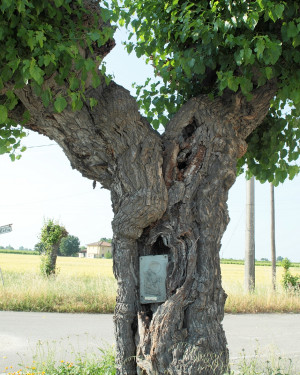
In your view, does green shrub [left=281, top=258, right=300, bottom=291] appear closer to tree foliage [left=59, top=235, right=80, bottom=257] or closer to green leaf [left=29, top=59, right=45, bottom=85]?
green leaf [left=29, top=59, right=45, bottom=85]

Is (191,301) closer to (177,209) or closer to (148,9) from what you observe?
(177,209)

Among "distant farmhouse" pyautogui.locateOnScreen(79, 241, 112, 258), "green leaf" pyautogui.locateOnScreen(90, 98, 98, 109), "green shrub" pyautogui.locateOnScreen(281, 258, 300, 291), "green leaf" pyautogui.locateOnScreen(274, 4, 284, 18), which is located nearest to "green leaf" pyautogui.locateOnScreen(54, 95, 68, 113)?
"green leaf" pyautogui.locateOnScreen(90, 98, 98, 109)

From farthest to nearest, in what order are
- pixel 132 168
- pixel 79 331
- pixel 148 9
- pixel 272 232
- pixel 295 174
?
pixel 272 232, pixel 79 331, pixel 295 174, pixel 148 9, pixel 132 168

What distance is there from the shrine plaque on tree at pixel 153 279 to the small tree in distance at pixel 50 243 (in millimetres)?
14386

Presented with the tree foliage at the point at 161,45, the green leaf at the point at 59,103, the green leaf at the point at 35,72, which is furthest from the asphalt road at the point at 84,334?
the green leaf at the point at 35,72

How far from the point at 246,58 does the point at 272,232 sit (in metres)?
14.8

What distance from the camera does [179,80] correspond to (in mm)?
5410

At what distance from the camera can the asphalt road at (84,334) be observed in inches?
311

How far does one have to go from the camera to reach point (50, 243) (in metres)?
18.9

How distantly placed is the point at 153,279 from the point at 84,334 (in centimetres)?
560

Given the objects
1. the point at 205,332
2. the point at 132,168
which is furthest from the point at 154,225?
the point at 205,332

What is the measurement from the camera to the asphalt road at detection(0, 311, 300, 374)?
789cm

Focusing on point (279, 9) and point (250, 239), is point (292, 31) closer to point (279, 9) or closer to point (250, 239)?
point (279, 9)

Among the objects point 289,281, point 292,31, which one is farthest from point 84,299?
point 292,31
